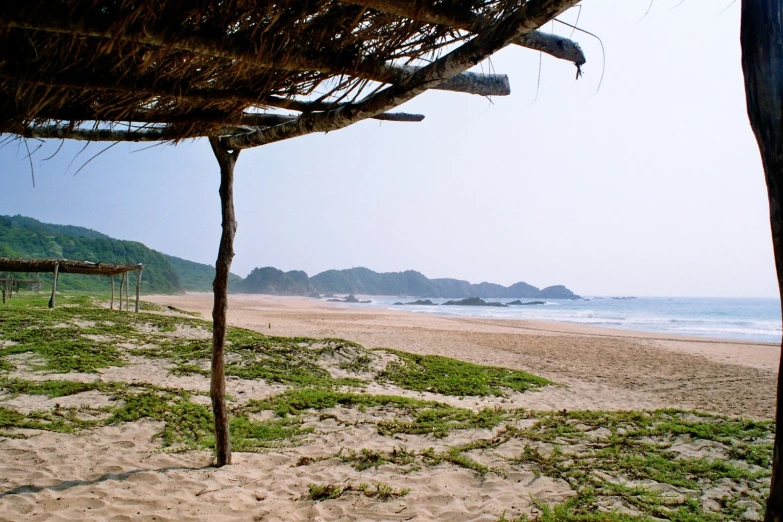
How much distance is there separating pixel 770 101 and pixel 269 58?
6.97 ft

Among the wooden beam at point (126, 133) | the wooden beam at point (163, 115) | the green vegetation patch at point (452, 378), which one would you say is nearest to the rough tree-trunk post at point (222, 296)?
the wooden beam at point (126, 133)

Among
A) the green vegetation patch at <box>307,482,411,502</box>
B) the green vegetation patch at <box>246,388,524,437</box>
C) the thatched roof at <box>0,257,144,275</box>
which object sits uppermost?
the thatched roof at <box>0,257,144,275</box>

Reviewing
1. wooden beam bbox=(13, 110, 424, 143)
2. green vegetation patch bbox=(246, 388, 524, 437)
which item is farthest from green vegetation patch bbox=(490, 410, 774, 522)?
wooden beam bbox=(13, 110, 424, 143)

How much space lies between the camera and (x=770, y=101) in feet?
4.52

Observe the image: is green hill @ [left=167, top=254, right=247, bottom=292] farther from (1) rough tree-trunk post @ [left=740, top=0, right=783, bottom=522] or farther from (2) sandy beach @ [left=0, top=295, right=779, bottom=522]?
(1) rough tree-trunk post @ [left=740, top=0, right=783, bottom=522]

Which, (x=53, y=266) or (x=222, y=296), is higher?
(x=53, y=266)

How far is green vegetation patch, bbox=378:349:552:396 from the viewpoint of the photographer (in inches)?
331

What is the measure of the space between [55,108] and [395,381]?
6971 mm

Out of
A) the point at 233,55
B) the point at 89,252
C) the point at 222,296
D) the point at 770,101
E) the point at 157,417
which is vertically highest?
the point at 89,252

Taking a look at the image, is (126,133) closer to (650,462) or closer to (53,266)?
(650,462)

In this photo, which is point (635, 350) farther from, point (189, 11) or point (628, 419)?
point (189, 11)

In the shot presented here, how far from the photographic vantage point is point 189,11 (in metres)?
2.13

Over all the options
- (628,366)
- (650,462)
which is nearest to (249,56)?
(650,462)

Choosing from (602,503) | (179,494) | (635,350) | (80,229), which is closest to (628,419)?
(602,503)
